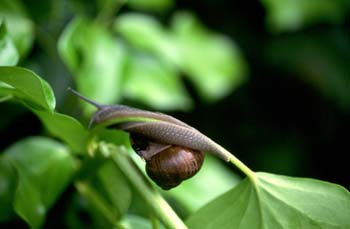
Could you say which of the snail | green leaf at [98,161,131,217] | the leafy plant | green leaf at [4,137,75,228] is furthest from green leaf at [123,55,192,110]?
the snail

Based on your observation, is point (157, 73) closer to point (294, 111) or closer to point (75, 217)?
point (75, 217)

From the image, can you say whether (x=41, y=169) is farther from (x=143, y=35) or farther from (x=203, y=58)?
(x=203, y=58)

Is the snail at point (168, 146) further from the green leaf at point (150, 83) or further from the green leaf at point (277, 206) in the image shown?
the green leaf at point (150, 83)

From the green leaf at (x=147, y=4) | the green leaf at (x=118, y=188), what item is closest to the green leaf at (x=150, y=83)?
the green leaf at (x=147, y=4)

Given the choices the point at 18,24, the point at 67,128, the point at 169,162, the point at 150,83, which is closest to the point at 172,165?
the point at 169,162

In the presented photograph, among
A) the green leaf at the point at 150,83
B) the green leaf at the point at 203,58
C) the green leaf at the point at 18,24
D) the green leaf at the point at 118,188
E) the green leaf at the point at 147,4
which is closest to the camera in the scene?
the green leaf at the point at 118,188

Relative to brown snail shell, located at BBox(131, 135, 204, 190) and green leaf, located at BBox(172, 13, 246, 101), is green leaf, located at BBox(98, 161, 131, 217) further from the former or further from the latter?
green leaf, located at BBox(172, 13, 246, 101)
